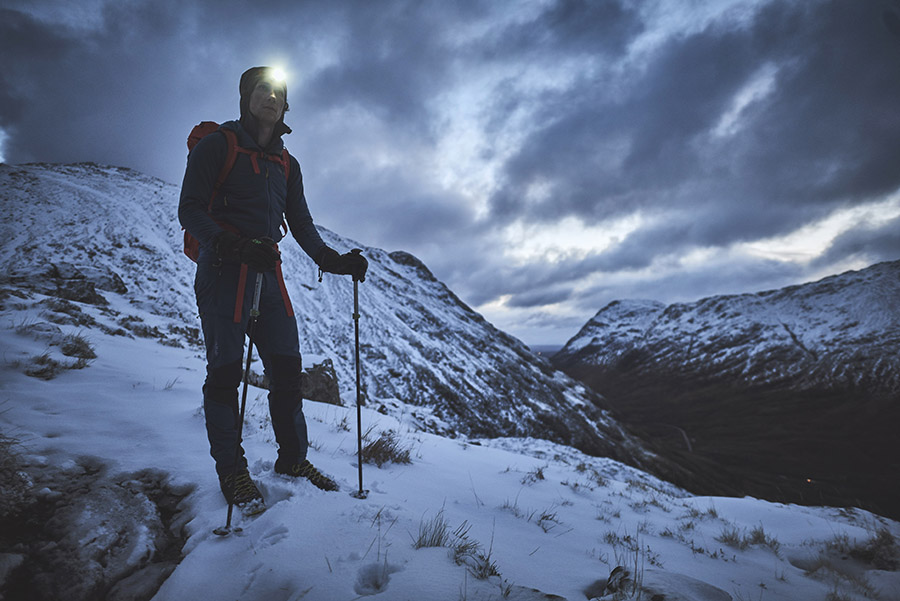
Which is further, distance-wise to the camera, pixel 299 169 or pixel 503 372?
pixel 503 372

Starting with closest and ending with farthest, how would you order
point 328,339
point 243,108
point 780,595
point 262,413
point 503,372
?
1. point 780,595
2. point 243,108
3. point 262,413
4. point 328,339
5. point 503,372

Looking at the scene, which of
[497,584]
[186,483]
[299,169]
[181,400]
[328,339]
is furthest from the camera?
[328,339]

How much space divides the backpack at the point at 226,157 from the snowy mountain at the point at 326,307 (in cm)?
833

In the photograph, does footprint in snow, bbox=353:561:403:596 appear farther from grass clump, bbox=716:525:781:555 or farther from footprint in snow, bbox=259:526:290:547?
grass clump, bbox=716:525:781:555

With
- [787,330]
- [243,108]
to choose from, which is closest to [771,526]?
[243,108]

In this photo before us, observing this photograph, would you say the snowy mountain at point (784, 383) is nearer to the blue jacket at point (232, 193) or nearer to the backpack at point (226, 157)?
the blue jacket at point (232, 193)

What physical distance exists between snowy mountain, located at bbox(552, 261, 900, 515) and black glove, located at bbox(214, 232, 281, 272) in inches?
2610

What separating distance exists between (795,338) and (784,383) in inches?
1161

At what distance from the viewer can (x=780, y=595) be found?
2773 mm

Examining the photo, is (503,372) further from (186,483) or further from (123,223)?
(186,483)

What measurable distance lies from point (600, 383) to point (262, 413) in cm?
15026

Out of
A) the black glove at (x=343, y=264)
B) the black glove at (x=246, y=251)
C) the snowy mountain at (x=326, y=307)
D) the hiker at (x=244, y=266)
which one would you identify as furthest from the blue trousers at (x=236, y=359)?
the snowy mountain at (x=326, y=307)

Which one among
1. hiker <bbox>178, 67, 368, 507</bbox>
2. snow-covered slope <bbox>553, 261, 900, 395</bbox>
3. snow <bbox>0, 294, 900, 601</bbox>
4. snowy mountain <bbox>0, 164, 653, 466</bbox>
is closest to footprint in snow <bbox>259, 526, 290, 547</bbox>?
snow <bbox>0, 294, 900, 601</bbox>

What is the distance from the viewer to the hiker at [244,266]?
2498 mm
